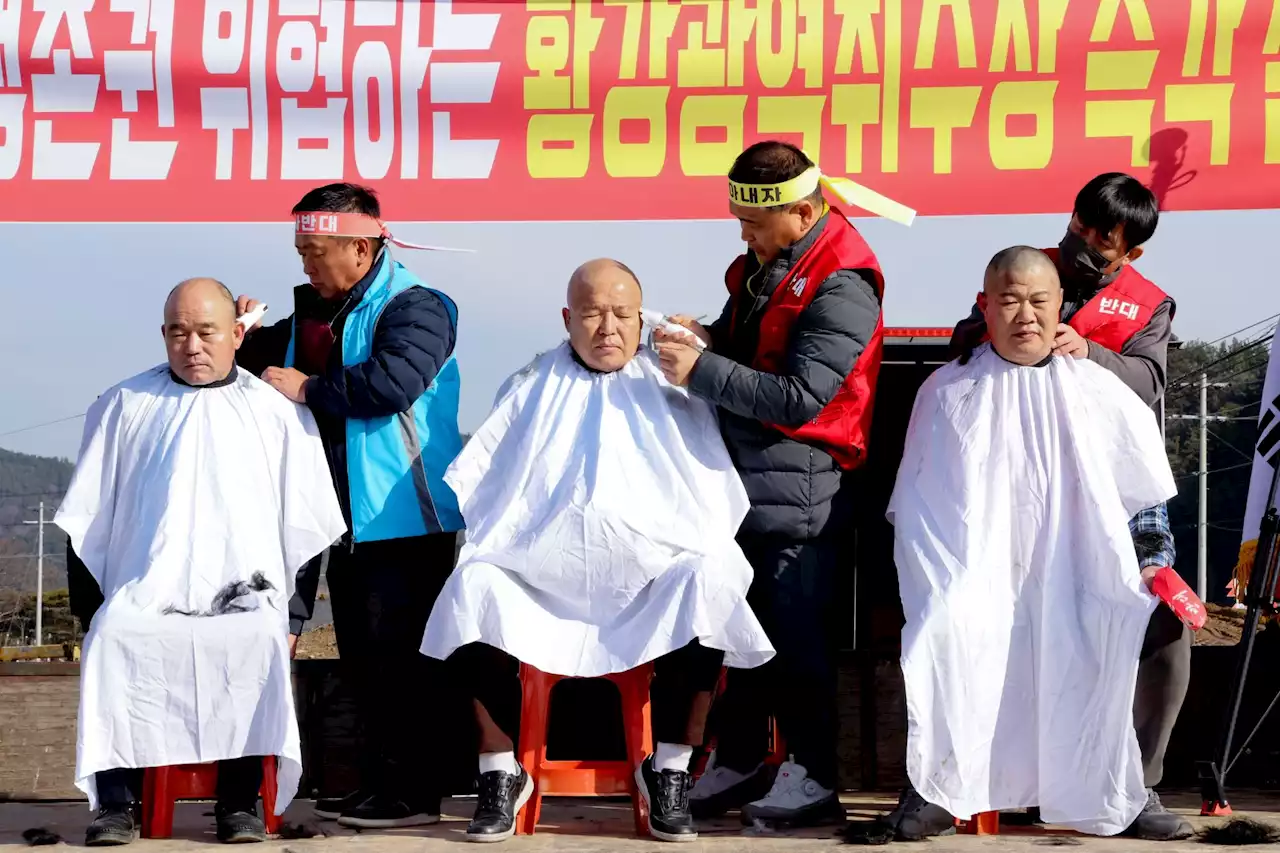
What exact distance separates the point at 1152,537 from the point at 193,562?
2323 mm

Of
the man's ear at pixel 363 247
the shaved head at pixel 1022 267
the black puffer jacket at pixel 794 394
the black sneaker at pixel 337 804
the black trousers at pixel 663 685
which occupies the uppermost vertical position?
the man's ear at pixel 363 247

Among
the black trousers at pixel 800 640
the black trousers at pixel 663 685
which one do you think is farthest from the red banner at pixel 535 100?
the black trousers at pixel 663 685

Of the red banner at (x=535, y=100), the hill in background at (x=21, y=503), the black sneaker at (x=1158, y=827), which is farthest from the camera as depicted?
the hill in background at (x=21, y=503)

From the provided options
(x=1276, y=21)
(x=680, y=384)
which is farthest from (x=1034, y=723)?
(x=1276, y=21)

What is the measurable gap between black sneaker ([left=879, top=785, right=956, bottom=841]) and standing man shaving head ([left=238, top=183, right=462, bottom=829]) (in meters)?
1.18

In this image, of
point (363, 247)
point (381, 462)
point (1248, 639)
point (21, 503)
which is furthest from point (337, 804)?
point (21, 503)

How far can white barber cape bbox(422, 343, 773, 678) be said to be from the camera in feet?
12.8

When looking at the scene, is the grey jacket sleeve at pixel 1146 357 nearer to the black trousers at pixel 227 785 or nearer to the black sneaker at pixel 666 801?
the black sneaker at pixel 666 801

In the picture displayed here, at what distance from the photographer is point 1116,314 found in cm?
429

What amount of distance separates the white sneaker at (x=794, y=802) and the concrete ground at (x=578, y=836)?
0.17 ft

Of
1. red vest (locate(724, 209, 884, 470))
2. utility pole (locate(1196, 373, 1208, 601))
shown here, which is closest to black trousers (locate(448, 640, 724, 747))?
red vest (locate(724, 209, 884, 470))

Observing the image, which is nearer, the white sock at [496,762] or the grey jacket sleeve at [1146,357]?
the white sock at [496,762]

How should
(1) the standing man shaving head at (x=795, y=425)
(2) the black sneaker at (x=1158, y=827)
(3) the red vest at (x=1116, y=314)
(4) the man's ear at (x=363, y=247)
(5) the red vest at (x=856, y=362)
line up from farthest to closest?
(4) the man's ear at (x=363, y=247) < (3) the red vest at (x=1116, y=314) < (5) the red vest at (x=856, y=362) < (1) the standing man shaving head at (x=795, y=425) < (2) the black sneaker at (x=1158, y=827)

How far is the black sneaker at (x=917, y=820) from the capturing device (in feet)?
12.5
